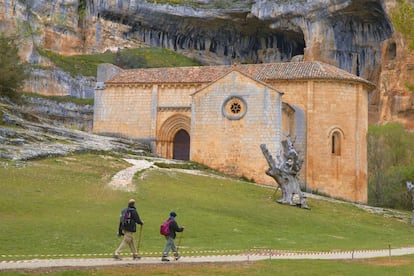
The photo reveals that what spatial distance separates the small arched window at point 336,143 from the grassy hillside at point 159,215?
907 centimetres

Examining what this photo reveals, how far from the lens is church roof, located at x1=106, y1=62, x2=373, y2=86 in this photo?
140 feet

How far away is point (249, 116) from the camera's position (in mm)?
39938

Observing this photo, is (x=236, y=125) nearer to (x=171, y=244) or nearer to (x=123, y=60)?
(x=171, y=244)

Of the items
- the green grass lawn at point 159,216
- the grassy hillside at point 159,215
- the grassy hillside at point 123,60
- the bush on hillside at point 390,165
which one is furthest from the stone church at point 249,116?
the grassy hillside at point 123,60

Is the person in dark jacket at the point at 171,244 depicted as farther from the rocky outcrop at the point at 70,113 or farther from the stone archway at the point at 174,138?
the rocky outcrop at the point at 70,113

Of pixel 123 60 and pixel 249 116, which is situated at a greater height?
pixel 123 60

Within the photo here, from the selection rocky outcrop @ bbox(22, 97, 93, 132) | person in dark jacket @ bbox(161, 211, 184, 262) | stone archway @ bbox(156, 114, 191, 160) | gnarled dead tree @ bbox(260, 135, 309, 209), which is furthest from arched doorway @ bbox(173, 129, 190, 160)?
person in dark jacket @ bbox(161, 211, 184, 262)

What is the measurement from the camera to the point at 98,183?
27.8m

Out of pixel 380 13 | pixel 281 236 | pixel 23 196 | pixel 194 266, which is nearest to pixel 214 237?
pixel 281 236

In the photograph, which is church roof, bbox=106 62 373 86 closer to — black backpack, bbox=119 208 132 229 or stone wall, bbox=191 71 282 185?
stone wall, bbox=191 71 282 185

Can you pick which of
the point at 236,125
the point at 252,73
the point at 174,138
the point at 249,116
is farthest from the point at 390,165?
the point at 174,138

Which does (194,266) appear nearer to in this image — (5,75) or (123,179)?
(123,179)

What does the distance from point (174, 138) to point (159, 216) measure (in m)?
23.5

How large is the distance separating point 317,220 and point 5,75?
24210 mm
